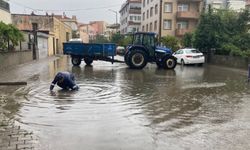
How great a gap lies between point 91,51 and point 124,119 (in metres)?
17.1

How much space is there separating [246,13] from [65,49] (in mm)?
16556

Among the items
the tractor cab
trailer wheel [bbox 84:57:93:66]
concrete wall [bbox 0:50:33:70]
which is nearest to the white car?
the tractor cab

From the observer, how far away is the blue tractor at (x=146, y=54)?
2233 centimetres

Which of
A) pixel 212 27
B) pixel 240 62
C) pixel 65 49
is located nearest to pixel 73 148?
pixel 65 49

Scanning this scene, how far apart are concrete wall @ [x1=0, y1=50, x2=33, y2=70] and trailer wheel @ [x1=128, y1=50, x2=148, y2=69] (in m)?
8.44

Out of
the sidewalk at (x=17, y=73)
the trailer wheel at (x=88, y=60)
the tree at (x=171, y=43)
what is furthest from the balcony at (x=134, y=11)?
the sidewalk at (x=17, y=73)

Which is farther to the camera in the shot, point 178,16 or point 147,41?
point 178,16

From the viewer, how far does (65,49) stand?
24.6m

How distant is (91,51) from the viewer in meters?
24.2

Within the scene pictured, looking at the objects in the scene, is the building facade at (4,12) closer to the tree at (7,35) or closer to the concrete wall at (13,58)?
the concrete wall at (13,58)

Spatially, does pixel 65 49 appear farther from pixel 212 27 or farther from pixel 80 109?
pixel 80 109

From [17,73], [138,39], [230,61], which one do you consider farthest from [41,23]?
[17,73]

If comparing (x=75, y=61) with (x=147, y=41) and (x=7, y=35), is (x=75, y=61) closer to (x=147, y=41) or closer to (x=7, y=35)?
(x=7, y=35)

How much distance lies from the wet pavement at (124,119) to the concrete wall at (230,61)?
14.1 m
